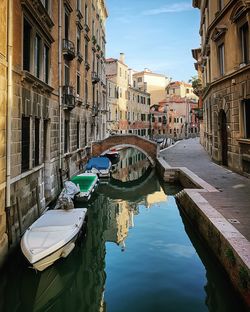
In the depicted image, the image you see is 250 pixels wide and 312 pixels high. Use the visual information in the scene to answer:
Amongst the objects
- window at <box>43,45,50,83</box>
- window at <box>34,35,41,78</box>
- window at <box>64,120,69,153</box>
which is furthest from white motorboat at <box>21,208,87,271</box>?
window at <box>64,120,69,153</box>

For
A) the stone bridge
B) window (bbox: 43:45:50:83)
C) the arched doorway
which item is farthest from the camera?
the stone bridge

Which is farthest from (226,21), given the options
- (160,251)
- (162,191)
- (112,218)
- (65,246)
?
(65,246)

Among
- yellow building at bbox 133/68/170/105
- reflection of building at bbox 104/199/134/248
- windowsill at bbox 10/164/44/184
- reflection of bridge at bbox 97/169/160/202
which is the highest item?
yellow building at bbox 133/68/170/105

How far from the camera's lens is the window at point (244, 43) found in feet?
44.2

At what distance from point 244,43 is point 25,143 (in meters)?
10.6

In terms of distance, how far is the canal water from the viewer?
232 inches

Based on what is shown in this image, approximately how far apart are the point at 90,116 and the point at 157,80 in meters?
50.3

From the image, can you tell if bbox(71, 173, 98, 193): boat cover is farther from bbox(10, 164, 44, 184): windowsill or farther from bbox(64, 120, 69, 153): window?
bbox(10, 164, 44, 184): windowsill

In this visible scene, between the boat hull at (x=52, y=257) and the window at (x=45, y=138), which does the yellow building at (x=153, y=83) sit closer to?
the window at (x=45, y=138)

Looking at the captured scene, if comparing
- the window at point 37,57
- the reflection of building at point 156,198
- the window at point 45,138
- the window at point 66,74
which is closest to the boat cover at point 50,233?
the window at point 45,138

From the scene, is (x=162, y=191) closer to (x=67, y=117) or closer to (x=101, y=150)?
(x=67, y=117)

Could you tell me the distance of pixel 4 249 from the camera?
6922 mm

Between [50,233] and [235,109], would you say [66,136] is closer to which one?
[235,109]

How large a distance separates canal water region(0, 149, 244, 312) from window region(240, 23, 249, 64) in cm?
798
